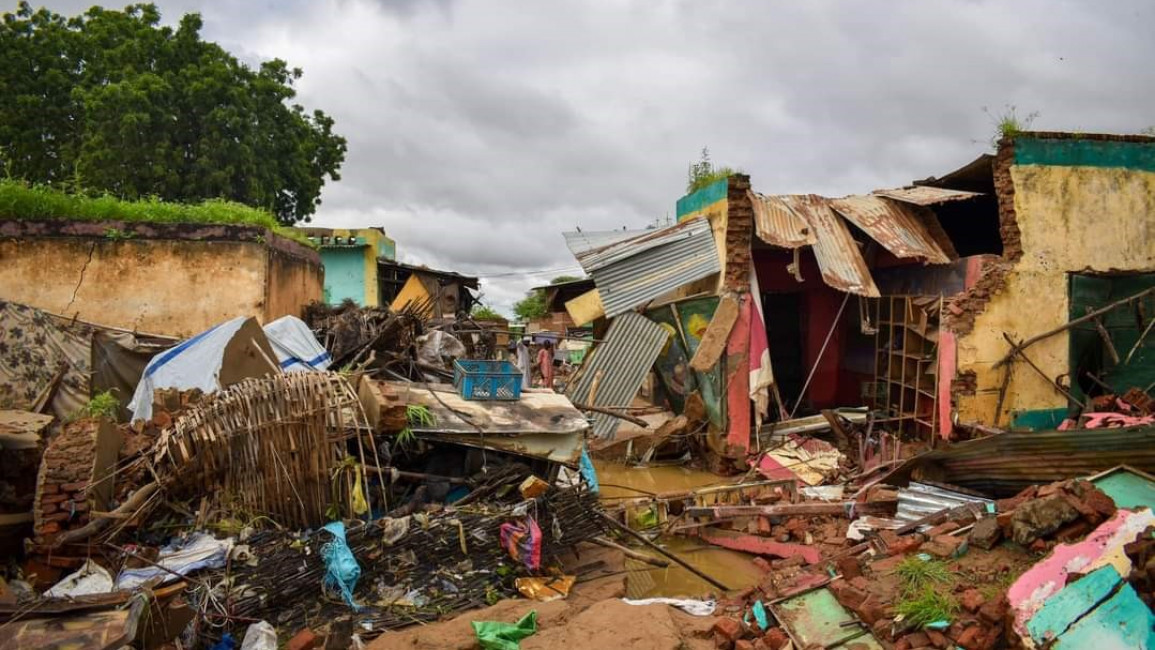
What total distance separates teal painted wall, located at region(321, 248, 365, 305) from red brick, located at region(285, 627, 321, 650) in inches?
712

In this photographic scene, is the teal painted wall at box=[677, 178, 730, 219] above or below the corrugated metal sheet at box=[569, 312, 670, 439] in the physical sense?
above

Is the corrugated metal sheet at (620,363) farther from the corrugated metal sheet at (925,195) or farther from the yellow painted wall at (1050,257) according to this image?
the yellow painted wall at (1050,257)

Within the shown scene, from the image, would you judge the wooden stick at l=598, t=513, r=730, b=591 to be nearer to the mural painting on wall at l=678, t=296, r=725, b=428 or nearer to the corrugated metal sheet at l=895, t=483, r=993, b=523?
the corrugated metal sheet at l=895, t=483, r=993, b=523

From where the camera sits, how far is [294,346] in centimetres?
896

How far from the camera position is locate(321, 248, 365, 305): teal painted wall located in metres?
21.7

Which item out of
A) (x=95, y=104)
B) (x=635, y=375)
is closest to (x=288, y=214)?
(x=95, y=104)

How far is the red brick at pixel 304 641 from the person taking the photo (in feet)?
14.7

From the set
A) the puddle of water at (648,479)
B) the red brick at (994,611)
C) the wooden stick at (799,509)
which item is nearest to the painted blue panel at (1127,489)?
the red brick at (994,611)

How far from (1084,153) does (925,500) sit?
605 centimetres

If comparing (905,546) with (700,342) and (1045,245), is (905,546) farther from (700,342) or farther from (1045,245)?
(1045,245)

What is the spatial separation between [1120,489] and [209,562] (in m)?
6.84

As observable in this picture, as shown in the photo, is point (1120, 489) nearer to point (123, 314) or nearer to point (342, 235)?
point (123, 314)

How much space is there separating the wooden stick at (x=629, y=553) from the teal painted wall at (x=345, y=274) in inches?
672

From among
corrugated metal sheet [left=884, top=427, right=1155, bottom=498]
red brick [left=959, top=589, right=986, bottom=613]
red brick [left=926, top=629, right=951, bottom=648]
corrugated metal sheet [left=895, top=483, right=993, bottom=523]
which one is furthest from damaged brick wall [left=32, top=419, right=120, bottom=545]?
corrugated metal sheet [left=884, top=427, right=1155, bottom=498]
